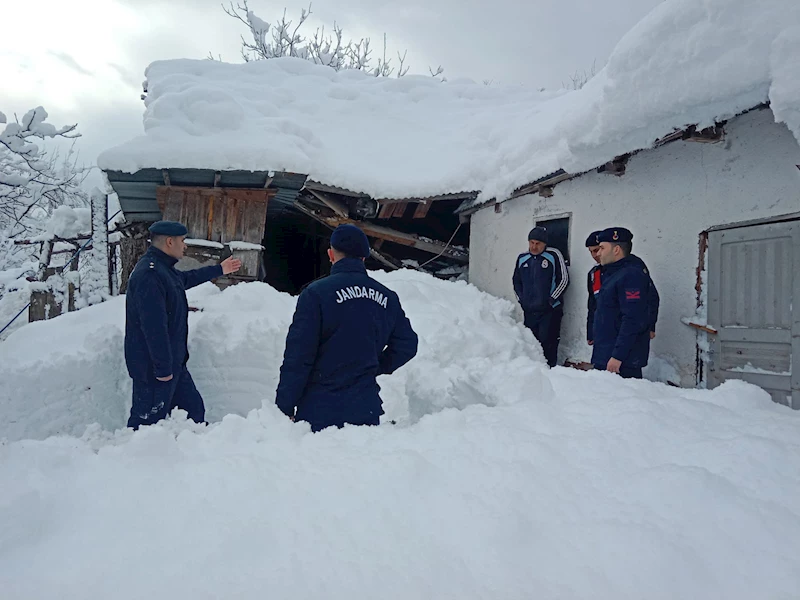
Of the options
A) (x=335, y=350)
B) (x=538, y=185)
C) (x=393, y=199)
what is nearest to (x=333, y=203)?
(x=393, y=199)

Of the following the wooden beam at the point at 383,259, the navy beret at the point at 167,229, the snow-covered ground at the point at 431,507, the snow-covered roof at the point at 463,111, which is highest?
the snow-covered roof at the point at 463,111

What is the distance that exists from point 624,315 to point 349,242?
267 cm

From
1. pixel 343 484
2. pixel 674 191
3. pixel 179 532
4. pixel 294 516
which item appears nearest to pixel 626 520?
pixel 343 484

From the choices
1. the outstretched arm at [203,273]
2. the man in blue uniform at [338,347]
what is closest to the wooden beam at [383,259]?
the outstretched arm at [203,273]

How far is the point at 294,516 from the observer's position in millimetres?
1639

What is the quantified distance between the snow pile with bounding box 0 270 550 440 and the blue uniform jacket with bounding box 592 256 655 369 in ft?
2.37

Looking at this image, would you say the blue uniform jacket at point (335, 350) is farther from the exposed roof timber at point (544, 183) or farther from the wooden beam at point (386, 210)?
the wooden beam at point (386, 210)

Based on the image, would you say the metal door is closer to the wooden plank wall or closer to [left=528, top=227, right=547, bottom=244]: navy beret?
[left=528, top=227, right=547, bottom=244]: navy beret

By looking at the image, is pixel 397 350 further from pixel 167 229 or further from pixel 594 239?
pixel 594 239

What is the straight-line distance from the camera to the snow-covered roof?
3.69m

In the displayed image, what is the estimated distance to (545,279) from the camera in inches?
251

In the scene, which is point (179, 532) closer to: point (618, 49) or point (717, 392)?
point (717, 392)

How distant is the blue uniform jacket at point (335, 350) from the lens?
9.17 feet

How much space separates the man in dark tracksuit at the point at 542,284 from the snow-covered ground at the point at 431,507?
11.5ft
